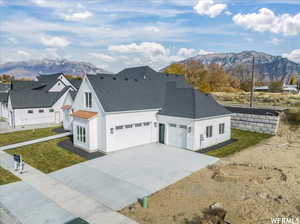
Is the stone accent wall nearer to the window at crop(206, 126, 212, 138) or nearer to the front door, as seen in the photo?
the window at crop(206, 126, 212, 138)

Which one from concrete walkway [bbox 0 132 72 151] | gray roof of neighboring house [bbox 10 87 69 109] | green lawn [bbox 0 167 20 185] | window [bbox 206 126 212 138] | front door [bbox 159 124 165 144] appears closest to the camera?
green lawn [bbox 0 167 20 185]

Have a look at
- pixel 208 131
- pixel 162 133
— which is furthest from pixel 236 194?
pixel 162 133

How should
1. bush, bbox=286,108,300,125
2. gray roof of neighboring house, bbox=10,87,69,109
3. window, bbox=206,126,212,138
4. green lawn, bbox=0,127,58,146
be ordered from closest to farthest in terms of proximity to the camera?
window, bbox=206,126,212,138 < green lawn, bbox=0,127,58,146 < bush, bbox=286,108,300,125 < gray roof of neighboring house, bbox=10,87,69,109

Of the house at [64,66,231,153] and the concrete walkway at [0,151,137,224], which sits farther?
the house at [64,66,231,153]

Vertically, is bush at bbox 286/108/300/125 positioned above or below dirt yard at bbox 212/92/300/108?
below

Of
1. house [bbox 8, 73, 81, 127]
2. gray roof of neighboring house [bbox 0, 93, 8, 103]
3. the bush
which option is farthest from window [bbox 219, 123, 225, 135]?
gray roof of neighboring house [bbox 0, 93, 8, 103]

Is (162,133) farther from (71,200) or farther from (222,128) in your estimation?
(71,200)

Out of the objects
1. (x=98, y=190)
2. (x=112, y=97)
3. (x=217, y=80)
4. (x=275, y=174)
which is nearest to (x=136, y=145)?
(x=112, y=97)
